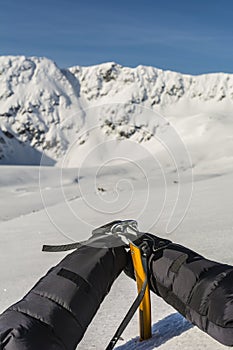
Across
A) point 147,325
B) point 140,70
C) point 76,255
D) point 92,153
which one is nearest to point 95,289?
point 76,255

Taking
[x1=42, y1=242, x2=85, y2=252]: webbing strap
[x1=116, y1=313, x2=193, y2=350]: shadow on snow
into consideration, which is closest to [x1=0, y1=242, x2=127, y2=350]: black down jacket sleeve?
[x1=42, y1=242, x2=85, y2=252]: webbing strap

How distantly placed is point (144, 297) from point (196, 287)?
30cm

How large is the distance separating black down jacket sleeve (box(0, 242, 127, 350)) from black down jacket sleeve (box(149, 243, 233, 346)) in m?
0.19

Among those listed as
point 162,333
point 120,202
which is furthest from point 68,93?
point 162,333

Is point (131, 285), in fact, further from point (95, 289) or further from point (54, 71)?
point (54, 71)

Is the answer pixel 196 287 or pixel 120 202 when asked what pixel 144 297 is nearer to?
pixel 196 287

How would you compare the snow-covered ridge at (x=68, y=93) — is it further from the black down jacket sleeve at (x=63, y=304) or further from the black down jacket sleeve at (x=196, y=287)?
the black down jacket sleeve at (x=63, y=304)

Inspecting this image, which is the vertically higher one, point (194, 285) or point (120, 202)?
point (120, 202)

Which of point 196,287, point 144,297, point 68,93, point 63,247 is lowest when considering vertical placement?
point 144,297

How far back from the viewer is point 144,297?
2.11 metres

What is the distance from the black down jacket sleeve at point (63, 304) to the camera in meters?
1.60

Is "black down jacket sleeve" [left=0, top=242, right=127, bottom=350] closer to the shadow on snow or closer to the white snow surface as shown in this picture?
the white snow surface

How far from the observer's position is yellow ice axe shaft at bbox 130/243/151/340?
6.55ft

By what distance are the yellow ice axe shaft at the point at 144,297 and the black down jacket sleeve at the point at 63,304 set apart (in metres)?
0.08
